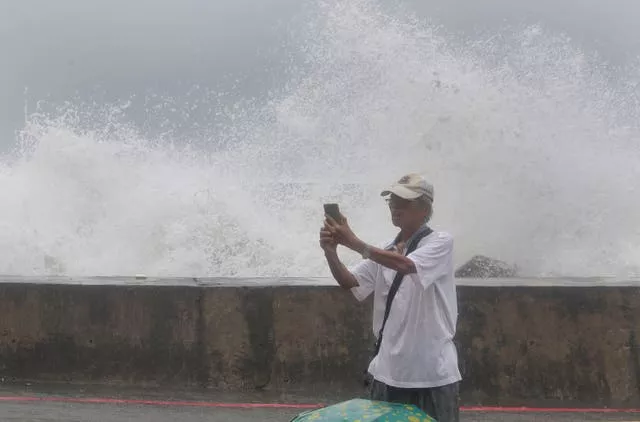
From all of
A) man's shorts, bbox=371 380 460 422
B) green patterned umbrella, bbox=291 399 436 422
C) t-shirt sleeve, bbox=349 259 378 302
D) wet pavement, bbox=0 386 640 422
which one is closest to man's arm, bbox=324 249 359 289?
t-shirt sleeve, bbox=349 259 378 302

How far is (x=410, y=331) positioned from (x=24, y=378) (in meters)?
4.18

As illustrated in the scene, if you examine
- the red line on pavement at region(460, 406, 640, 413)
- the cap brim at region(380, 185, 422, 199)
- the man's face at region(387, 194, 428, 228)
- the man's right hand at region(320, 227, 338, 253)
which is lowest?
the red line on pavement at region(460, 406, 640, 413)

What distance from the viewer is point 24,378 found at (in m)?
5.55

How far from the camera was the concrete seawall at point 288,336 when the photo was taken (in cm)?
507

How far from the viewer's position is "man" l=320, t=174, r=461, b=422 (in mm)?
2471


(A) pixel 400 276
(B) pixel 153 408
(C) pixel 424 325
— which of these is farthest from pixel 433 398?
(B) pixel 153 408

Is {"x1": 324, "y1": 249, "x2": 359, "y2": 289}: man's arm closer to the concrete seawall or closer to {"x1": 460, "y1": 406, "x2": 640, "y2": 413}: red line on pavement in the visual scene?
the concrete seawall

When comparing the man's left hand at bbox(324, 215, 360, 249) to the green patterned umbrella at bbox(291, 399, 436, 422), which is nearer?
the green patterned umbrella at bbox(291, 399, 436, 422)

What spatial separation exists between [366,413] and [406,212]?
796 millimetres

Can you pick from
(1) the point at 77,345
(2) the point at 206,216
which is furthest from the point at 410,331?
(2) the point at 206,216

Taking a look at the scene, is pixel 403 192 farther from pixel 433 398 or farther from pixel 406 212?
pixel 433 398

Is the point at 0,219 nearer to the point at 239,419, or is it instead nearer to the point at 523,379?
the point at 239,419

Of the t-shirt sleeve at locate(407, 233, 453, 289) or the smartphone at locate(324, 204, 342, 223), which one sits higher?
the smartphone at locate(324, 204, 342, 223)

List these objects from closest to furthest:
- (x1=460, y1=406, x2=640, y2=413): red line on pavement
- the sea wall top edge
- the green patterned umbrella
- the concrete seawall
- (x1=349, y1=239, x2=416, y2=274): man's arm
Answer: the green patterned umbrella < (x1=349, y1=239, x2=416, y2=274): man's arm < (x1=460, y1=406, x2=640, y2=413): red line on pavement < the concrete seawall < the sea wall top edge
